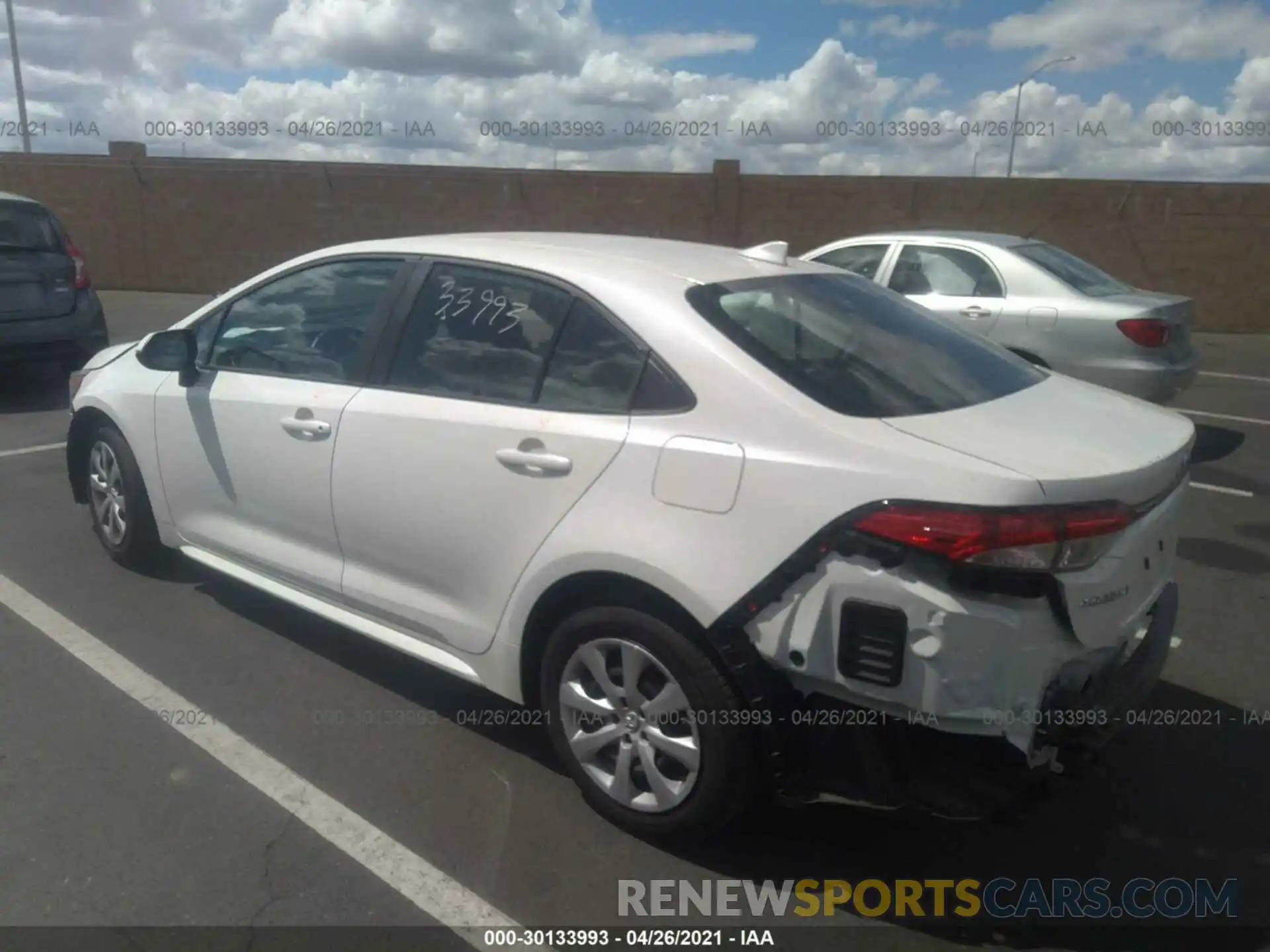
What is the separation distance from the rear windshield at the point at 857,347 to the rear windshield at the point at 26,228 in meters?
7.70

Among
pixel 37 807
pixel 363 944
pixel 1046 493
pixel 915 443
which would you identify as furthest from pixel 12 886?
pixel 1046 493

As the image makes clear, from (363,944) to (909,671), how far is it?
1.50 m

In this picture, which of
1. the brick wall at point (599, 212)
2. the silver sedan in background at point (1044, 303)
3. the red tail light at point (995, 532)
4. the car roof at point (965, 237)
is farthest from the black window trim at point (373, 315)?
the brick wall at point (599, 212)

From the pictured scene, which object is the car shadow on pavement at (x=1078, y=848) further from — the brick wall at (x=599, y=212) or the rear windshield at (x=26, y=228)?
the brick wall at (x=599, y=212)

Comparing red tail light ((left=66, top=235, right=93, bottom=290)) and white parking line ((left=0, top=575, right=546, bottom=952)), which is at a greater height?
red tail light ((left=66, top=235, right=93, bottom=290))

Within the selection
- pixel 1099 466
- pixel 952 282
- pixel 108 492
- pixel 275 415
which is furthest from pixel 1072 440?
pixel 952 282

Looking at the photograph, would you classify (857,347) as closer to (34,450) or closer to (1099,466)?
(1099,466)

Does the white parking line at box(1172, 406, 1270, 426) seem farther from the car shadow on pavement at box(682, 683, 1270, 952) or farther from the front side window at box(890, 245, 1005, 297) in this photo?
the car shadow on pavement at box(682, 683, 1270, 952)

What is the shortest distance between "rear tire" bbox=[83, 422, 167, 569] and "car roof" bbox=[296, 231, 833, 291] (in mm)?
1529

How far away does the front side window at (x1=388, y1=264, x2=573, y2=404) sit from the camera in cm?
330

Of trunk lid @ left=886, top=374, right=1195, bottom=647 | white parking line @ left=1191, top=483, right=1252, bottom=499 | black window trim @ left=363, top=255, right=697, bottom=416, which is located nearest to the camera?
trunk lid @ left=886, top=374, right=1195, bottom=647

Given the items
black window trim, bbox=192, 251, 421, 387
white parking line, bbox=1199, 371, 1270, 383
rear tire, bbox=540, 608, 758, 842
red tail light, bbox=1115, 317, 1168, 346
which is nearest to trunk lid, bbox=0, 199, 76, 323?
black window trim, bbox=192, 251, 421, 387

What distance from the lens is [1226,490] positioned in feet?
22.8

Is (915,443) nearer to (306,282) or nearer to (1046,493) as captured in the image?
(1046,493)
